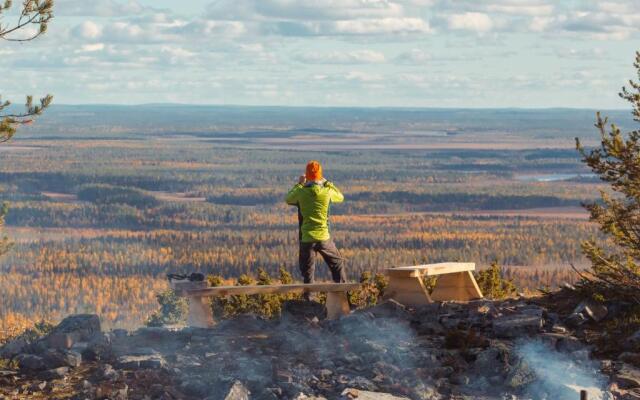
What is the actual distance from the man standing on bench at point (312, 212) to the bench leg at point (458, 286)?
93.3 inches

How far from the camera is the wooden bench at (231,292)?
67.6ft

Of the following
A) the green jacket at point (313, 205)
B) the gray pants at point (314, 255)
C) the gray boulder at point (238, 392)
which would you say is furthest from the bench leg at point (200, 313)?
the gray boulder at point (238, 392)

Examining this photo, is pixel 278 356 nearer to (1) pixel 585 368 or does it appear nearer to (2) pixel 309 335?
(2) pixel 309 335

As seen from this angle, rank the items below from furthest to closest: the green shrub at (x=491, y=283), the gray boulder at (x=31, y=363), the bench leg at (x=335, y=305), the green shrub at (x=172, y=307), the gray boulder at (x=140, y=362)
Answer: the green shrub at (x=172, y=307) < the green shrub at (x=491, y=283) < the bench leg at (x=335, y=305) < the gray boulder at (x=31, y=363) < the gray boulder at (x=140, y=362)

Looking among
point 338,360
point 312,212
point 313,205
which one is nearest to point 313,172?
point 313,205

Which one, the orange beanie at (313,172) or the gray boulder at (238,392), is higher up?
the orange beanie at (313,172)

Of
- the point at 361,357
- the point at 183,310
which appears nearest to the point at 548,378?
the point at 361,357

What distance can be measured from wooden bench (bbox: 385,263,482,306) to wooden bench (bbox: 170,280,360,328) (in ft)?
2.62

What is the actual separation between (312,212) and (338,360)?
420 centimetres

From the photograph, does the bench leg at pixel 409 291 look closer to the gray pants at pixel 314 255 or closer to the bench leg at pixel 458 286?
the gray pants at pixel 314 255

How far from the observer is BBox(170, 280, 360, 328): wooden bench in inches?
811

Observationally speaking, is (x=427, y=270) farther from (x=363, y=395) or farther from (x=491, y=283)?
(x=491, y=283)

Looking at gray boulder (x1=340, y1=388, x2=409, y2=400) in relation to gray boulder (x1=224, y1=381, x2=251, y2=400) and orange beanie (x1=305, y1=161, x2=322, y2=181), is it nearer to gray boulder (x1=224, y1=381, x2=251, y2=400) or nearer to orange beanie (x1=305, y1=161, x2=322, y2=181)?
gray boulder (x1=224, y1=381, x2=251, y2=400)

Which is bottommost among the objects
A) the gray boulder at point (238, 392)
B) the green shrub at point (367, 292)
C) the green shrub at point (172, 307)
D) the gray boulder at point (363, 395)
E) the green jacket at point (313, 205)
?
the green shrub at point (172, 307)
